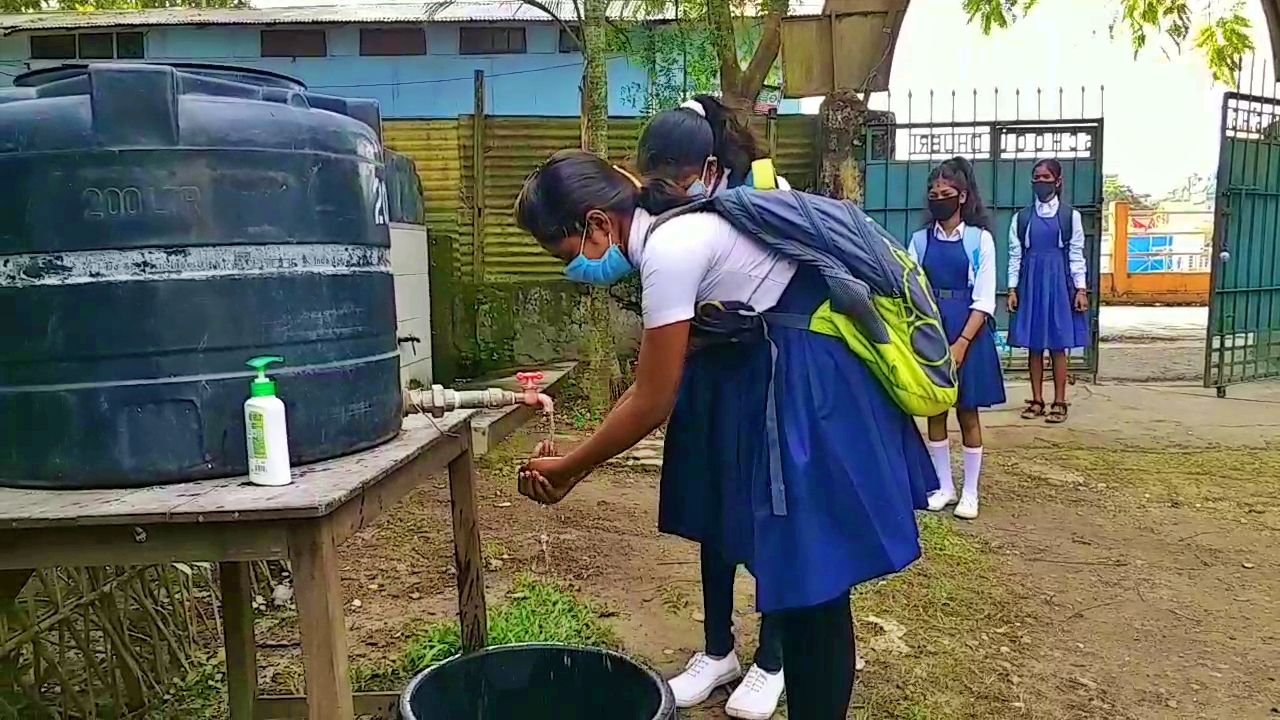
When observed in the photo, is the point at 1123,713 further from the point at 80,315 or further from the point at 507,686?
the point at 80,315

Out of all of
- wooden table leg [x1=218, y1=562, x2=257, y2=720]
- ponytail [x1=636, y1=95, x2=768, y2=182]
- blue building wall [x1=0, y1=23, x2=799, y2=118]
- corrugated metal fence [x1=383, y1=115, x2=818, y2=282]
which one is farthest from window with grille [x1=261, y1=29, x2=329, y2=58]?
wooden table leg [x1=218, y1=562, x2=257, y2=720]

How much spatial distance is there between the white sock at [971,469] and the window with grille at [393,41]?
33.3 feet

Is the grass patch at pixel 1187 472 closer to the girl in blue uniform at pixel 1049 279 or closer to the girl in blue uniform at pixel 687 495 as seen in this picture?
the girl in blue uniform at pixel 1049 279

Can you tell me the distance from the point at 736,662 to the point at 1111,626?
1.23 m

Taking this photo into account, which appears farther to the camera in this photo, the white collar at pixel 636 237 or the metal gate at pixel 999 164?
the metal gate at pixel 999 164

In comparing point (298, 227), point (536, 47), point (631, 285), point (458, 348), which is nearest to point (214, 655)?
point (298, 227)

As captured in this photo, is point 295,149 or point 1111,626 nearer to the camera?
point 295,149

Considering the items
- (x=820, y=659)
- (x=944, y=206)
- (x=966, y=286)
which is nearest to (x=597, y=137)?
(x=944, y=206)

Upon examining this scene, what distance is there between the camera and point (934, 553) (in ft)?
12.3

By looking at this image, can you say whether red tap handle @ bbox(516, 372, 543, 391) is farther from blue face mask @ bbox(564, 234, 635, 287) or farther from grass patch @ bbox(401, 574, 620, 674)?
grass patch @ bbox(401, 574, 620, 674)

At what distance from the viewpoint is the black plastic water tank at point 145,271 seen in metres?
1.36

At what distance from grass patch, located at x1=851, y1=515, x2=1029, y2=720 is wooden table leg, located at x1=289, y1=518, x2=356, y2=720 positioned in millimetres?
1495

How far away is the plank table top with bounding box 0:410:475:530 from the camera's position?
1.31 m

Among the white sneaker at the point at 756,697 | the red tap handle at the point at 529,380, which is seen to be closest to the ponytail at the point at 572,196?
the red tap handle at the point at 529,380
